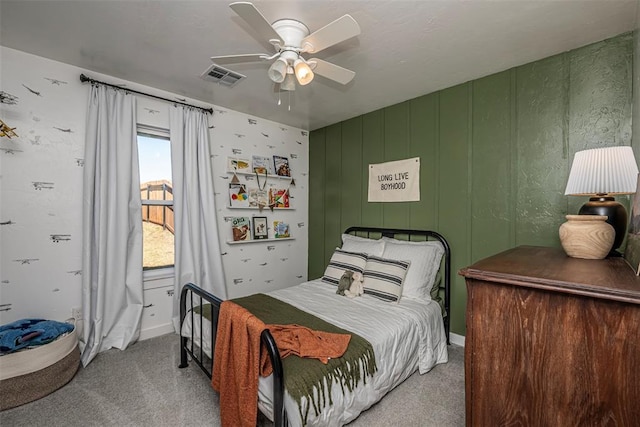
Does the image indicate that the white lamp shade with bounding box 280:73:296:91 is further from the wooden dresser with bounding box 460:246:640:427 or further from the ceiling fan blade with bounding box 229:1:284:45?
the wooden dresser with bounding box 460:246:640:427

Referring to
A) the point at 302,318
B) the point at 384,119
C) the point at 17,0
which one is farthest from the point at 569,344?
the point at 17,0

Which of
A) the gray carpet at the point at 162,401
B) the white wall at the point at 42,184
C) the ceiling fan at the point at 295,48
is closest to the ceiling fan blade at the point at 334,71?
the ceiling fan at the point at 295,48

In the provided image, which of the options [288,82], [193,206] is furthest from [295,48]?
[193,206]

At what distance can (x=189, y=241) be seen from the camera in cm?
296

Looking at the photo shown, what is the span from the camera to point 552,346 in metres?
0.87

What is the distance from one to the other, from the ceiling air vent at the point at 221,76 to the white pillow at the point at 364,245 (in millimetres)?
1976

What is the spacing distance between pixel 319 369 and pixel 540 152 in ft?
7.48

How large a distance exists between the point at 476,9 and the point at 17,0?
2701 millimetres

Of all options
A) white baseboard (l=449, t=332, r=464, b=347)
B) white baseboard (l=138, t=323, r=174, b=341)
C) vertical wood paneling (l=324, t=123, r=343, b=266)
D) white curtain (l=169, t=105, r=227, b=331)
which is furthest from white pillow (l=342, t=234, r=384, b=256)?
white baseboard (l=138, t=323, r=174, b=341)

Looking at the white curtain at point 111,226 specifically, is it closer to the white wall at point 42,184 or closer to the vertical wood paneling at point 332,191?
the white wall at point 42,184

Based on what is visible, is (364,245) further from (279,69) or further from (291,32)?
(291,32)

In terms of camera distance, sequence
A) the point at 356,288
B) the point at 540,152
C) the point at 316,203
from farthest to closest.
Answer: the point at 316,203 → the point at 356,288 → the point at 540,152

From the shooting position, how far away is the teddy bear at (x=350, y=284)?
252cm

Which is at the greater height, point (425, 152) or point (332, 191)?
point (425, 152)
